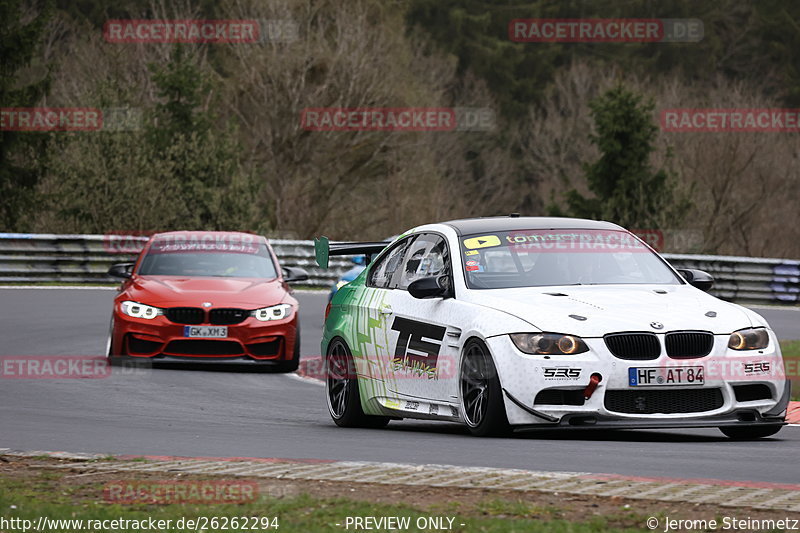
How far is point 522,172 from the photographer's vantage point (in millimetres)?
72875

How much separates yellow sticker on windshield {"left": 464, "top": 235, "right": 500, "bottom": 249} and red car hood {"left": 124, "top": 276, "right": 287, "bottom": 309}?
19.3 feet

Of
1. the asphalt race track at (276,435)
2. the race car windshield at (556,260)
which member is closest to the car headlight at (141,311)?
the asphalt race track at (276,435)

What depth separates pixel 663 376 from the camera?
9.77 m

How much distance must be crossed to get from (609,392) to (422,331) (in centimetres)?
169

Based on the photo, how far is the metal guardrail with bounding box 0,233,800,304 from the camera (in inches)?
1224

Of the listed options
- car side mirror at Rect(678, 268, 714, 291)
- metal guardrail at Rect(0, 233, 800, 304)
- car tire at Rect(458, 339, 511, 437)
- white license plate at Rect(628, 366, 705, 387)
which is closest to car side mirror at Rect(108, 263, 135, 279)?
car side mirror at Rect(678, 268, 714, 291)

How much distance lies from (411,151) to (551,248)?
138ft

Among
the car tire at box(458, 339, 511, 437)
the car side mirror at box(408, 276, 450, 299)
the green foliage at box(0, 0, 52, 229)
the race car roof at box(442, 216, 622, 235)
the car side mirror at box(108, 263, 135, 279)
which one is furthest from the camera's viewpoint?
the green foliage at box(0, 0, 52, 229)

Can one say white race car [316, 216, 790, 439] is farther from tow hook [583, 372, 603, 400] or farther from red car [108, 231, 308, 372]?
red car [108, 231, 308, 372]

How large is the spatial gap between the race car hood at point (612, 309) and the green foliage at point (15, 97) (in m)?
36.0

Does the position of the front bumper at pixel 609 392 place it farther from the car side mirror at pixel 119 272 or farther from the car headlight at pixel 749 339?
Answer: the car side mirror at pixel 119 272

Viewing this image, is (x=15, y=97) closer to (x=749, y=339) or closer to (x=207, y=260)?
(x=207, y=260)

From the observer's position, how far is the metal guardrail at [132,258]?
1224 inches

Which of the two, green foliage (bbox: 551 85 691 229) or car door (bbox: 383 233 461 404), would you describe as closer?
car door (bbox: 383 233 461 404)
